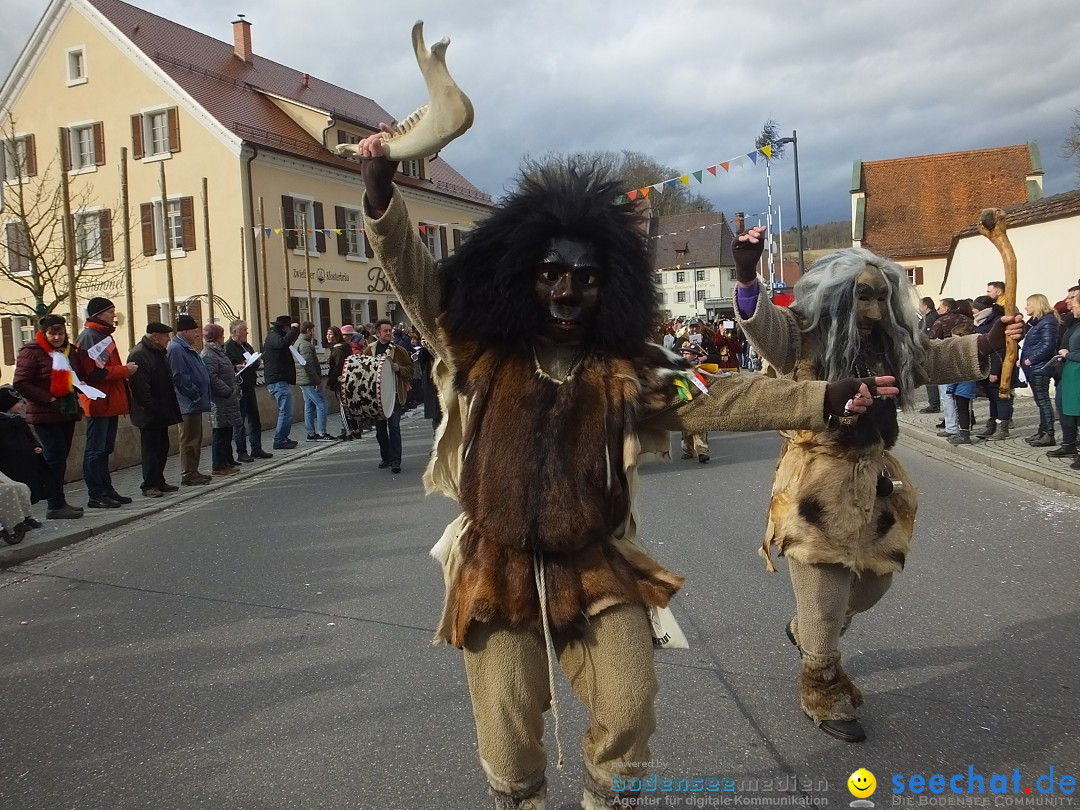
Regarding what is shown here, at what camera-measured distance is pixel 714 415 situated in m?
2.32

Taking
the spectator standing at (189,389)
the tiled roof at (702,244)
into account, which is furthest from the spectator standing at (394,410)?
the tiled roof at (702,244)

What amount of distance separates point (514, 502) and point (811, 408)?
834 millimetres

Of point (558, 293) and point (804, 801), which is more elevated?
point (558, 293)

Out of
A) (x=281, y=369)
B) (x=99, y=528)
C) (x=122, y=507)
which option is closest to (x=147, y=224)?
(x=281, y=369)

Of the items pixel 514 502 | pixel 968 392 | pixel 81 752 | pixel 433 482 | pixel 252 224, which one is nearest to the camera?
pixel 514 502

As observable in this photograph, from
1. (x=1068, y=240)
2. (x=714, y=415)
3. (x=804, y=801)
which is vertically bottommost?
(x=804, y=801)

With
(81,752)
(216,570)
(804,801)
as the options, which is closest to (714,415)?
(804,801)

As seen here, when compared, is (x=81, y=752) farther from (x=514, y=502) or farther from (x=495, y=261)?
(x=495, y=261)

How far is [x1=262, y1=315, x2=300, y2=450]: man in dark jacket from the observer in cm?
1275

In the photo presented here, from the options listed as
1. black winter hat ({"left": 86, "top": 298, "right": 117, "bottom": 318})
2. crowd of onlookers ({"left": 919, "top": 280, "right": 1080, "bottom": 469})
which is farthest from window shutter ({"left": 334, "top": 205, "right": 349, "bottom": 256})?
crowd of onlookers ({"left": 919, "top": 280, "right": 1080, "bottom": 469})

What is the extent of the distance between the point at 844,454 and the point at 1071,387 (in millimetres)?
7164

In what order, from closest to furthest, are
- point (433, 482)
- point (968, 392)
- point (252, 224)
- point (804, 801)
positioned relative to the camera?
point (433, 482) < point (804, 801) < point (968, 392) < point (252, 224)

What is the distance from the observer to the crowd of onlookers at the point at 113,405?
747 centimetres

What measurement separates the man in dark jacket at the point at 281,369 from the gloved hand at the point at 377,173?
1094cm
